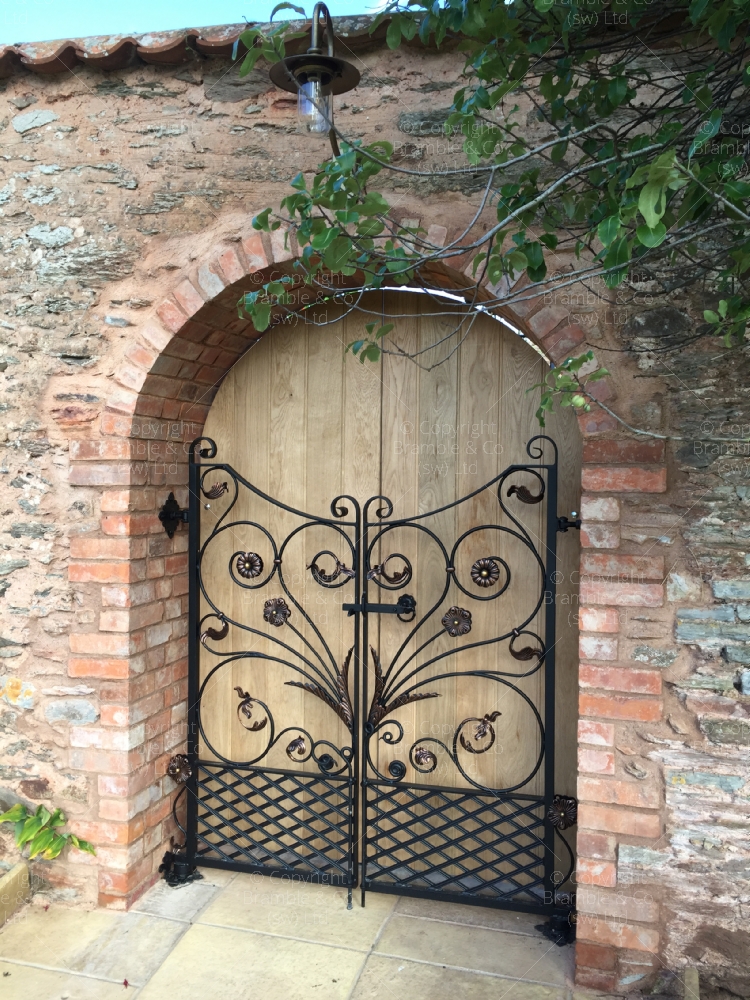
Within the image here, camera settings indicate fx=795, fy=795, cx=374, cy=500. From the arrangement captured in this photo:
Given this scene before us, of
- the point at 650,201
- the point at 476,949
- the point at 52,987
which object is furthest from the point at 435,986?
the point at 650,201

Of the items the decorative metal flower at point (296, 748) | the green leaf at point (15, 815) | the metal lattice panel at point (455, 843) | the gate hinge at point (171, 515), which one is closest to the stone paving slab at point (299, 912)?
the metal lattice panel at point (455, 843)

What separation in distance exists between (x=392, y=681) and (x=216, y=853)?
3.41 ft

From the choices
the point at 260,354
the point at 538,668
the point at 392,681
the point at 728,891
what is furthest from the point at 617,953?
the point at 260,354

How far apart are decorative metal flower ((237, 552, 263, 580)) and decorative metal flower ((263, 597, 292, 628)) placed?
0.13 m

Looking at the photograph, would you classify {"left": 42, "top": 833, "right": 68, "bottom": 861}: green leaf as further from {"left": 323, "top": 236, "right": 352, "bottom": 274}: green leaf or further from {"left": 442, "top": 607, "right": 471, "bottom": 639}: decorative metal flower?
{"left": 323, "top": 236, "right": 352, "bottom": 274}: green leaf

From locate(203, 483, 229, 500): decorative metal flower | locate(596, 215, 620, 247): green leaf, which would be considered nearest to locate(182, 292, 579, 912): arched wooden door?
locate(203, 483, 229, 500): decorative metal flower

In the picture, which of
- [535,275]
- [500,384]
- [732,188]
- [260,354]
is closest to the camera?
[732,188]

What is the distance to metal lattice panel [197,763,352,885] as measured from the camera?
121 inches

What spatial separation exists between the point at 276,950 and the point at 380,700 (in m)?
0.89

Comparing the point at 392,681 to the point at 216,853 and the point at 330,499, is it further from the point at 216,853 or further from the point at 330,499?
the point at 216,853

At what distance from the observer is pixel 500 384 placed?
9.69 feet

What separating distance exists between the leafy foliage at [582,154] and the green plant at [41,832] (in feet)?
6.65

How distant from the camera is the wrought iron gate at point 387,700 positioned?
2877mm

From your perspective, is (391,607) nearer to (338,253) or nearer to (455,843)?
(455,843)
